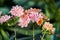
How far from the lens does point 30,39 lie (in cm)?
96

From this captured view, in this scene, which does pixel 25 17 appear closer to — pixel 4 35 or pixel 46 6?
pixel 4 35

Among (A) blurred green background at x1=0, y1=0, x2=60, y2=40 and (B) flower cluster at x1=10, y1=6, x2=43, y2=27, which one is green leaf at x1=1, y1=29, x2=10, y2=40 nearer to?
(B) flower cluster at x1=10, y1=6, x2=43, y2=27

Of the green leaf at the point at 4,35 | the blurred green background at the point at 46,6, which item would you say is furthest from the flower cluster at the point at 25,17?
the blurred green background at the point at 46,6

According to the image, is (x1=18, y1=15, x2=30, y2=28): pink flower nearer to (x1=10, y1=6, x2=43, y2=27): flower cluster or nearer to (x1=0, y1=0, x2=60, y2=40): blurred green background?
(x1=10, y1=6, x2=43, y2=27): flower cluster

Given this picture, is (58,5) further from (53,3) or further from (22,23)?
(22,23)

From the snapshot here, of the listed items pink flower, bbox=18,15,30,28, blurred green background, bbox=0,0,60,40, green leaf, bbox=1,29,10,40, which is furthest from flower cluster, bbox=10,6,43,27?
blurred green background, bbox=0,0,60,40

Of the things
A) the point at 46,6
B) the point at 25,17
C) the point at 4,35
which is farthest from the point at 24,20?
the point at 46,6

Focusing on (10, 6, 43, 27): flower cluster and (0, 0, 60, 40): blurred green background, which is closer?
(10, 6, 43, 27): flower cluster

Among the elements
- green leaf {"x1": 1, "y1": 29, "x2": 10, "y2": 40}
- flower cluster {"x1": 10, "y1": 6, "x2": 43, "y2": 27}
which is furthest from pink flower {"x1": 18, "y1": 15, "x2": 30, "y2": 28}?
green leaf {"x1": 1, "y1": 29, "x2": 10, "y2": 40}

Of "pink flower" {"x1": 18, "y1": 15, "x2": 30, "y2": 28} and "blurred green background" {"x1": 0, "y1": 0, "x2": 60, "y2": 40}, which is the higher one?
"blurred green background" {"x1": 0, "y1": 0, "x2": 60, "y2": 40}

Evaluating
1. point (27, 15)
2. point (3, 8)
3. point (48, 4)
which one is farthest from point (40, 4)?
point (27, 15)

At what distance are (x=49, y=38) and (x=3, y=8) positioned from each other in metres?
0.46

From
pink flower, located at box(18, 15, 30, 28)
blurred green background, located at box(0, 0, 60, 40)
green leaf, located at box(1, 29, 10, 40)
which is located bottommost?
green leaf, located at box(1, 29, 10, 40)

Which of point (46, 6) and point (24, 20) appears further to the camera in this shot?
point (46, 6)
